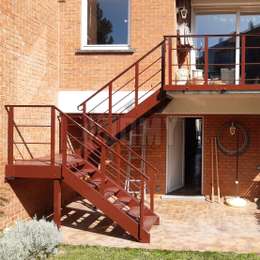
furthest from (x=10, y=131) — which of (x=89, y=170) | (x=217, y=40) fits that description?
(x=217, y=40)

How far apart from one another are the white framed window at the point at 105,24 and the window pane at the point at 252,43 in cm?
315

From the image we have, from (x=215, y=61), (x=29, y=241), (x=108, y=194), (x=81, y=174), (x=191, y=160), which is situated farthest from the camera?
(x=191, y=160)

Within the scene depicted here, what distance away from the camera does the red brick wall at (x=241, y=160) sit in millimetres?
12398

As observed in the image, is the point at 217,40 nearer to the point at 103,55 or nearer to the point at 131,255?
the point at 103,55

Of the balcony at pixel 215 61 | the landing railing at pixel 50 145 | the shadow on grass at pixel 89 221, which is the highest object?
the balcony at pixel 215 61

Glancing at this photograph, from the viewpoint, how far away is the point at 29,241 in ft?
21.8

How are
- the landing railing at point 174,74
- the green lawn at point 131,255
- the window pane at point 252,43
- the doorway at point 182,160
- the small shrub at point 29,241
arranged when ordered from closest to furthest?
the small shrub at point 29,241 → the green lawn at point 131,255 → the landing railing at point 174,74 → the window pane at point 252,43 → the doorway at point 182,160

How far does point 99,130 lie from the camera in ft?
35.8

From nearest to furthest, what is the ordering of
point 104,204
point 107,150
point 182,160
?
point 104,204 → point 107,150 → point 182,160

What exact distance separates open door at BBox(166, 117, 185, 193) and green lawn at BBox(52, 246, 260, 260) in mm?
4982

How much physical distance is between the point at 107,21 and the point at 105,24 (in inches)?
3.4

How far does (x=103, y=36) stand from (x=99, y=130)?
2.36m

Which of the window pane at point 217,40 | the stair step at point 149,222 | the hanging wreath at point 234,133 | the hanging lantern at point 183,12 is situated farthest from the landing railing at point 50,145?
the window pane at point 217,40

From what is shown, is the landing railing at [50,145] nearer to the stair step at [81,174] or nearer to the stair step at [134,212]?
the stair step at [81,174]
